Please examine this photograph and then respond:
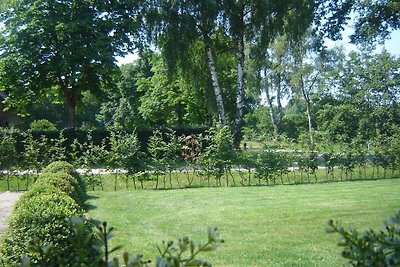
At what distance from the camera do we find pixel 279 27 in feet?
71.9

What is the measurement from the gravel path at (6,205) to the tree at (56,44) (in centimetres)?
1070

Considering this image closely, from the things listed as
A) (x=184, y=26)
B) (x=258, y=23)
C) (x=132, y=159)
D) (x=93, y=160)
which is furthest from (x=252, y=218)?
(x=258, y=23)

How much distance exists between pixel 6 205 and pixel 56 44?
47.2ft

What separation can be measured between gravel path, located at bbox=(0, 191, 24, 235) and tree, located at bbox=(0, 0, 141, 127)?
35.1ft

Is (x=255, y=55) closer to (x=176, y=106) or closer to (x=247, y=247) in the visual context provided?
(x=176, y=106)

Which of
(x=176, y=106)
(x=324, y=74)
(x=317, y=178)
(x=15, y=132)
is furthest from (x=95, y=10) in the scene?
(x=324, y=74)

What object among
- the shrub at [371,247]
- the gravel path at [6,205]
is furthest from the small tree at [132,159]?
the shrub at [371,247]

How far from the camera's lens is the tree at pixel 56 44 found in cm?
2250

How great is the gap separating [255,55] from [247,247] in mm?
17483

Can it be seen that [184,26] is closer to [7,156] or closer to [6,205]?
[7,156]

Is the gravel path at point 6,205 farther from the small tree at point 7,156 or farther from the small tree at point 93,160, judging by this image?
the small tree at point 93,160

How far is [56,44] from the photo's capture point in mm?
23375

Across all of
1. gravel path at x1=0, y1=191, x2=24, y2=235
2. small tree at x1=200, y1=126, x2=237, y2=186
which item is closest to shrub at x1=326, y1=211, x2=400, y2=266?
gravel path at x1=0, y1=191, x2=24, y2=235

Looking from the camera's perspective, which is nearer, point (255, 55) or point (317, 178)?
point (317, 178)
